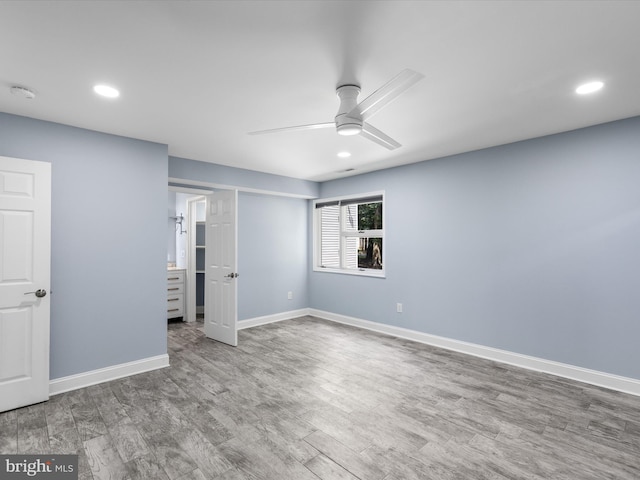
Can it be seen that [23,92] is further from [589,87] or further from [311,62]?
[589,87]

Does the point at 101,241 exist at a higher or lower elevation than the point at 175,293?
higher

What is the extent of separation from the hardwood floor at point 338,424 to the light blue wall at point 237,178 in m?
2.47

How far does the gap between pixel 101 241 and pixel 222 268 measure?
162cm

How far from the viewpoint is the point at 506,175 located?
3.66m

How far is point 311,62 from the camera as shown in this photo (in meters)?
1.98

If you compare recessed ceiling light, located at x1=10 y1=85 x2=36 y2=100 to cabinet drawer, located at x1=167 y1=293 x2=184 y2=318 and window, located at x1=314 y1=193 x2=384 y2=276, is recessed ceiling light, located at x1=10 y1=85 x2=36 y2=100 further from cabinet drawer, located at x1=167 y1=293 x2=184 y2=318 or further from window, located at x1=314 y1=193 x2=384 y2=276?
window, located at x1=314 y1=193 x2=384 y2=276

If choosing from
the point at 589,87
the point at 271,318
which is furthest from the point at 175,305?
the point at 589,87

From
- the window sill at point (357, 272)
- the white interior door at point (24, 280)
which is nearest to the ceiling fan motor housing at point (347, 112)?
the white interior door at point (24, 280)

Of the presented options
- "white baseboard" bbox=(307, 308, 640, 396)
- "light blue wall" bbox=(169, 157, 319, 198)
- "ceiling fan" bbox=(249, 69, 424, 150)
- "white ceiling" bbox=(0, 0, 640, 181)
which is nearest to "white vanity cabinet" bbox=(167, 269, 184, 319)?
"light blue wall" bbox=(169, 157, 319, 198)

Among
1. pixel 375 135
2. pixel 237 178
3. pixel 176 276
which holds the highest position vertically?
pixel 237 178

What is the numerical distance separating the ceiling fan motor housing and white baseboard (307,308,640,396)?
10.3ft

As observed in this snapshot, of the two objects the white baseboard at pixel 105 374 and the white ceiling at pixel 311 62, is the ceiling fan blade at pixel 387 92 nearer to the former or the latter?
the white ceiling at pixel 311 62

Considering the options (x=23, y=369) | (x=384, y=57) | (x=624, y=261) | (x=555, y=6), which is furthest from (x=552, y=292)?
(x=23, y=369)

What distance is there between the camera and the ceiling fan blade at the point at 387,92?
162cm
